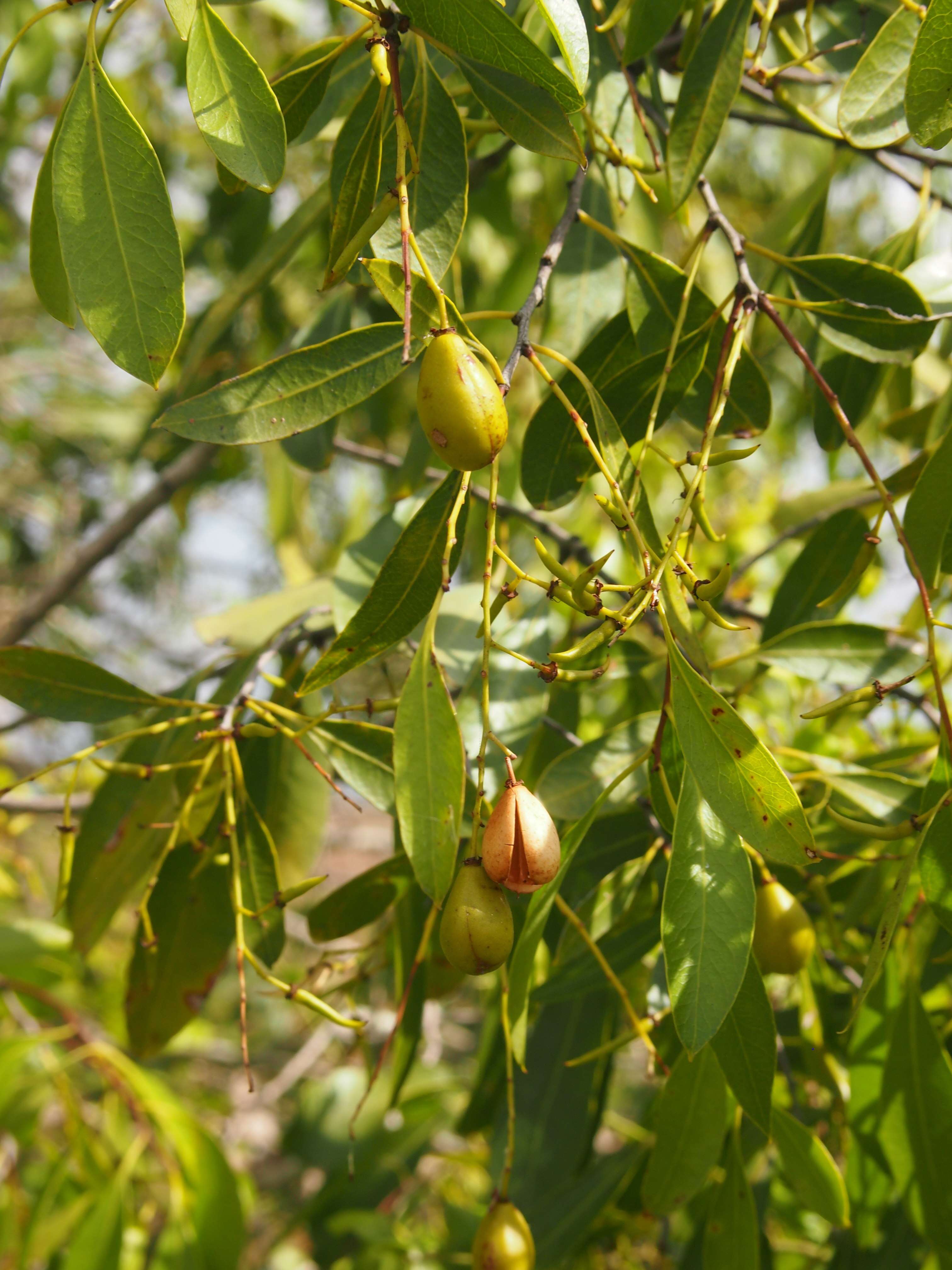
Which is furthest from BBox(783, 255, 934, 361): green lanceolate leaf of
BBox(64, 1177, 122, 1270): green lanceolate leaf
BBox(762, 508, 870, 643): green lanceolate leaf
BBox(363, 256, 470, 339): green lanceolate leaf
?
BBox(64, 1177, 122, 1270): green lanceolate leaf

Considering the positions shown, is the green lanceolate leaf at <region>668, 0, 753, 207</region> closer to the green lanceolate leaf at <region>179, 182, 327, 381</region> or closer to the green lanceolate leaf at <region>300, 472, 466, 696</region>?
the green lanceolate leaf at <region>300, 472, 466, 696</region>

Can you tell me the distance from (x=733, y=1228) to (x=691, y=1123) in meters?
0.16

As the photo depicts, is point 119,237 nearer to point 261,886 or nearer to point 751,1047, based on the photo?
point 261,886

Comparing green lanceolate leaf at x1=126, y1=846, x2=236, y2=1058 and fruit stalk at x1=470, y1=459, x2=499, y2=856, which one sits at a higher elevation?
fruit stalk at x1=470, y1=459, x2=499, y2=856

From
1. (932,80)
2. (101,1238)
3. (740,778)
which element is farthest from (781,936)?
(101,1238)

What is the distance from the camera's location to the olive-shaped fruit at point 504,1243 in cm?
72

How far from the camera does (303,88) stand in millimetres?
691

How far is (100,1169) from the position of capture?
1.58m

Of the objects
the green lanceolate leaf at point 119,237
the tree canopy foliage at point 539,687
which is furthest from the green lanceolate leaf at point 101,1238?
the green lanceolate leaf at point 119,237

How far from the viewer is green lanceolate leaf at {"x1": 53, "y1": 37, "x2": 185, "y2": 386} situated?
1.79ft

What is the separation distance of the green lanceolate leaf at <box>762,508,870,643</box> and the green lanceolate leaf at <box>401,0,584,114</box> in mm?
545

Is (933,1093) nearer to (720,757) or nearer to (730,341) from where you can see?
(720,757)

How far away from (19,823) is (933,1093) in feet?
4.61

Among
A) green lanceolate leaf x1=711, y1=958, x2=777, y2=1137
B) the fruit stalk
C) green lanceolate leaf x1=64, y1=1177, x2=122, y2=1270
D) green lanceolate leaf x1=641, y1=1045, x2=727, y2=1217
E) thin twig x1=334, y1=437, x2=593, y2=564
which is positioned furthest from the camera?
green lanceolate leaf x1=64, y1=1177, x2=122, y2=1270
